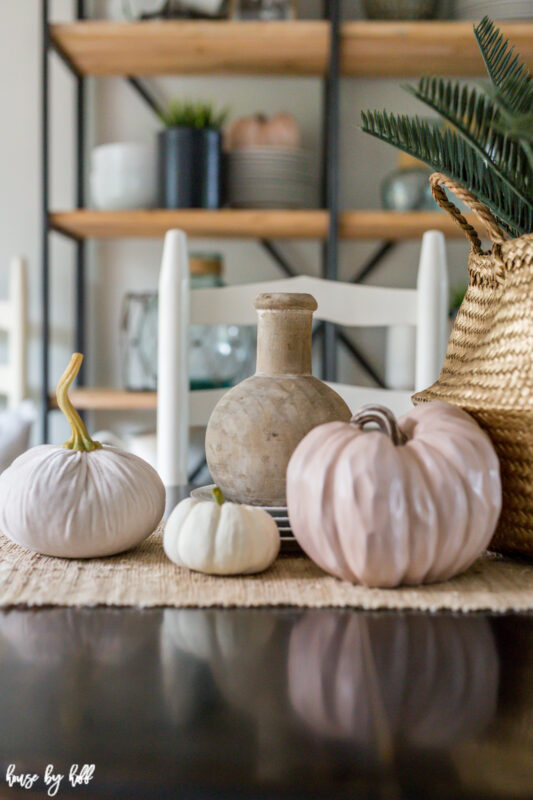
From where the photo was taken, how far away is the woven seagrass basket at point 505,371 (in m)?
0.47

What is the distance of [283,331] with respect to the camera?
1.71 feet

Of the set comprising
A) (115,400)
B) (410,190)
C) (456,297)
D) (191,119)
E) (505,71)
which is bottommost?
(115,400)

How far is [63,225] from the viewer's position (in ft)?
6.08

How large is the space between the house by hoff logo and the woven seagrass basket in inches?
12.6

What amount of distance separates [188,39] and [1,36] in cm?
69

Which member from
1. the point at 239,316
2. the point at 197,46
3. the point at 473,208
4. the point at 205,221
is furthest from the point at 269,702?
the point at 197,46

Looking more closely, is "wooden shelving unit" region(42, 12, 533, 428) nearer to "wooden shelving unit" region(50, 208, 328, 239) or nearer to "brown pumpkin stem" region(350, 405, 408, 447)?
"wooden shelving unit" region(50, 208, 328, 239)

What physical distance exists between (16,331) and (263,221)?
743 millimetres

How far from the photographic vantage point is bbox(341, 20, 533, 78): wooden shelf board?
1710mm

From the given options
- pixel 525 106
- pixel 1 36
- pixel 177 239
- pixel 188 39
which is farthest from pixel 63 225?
pixel 525 106

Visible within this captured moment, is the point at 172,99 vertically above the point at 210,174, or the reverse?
the point at 172,99

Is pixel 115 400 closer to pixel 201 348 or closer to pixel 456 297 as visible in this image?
pixel 201 348

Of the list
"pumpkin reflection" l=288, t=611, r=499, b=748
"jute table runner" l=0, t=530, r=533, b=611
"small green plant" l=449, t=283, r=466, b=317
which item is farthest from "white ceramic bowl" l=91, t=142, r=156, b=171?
"pumpkin reflection" l=288, t=611, r=499, b=748

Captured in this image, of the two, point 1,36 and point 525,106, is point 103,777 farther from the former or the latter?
point 1,36
